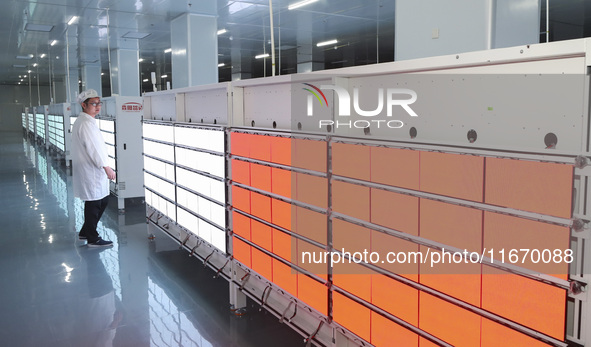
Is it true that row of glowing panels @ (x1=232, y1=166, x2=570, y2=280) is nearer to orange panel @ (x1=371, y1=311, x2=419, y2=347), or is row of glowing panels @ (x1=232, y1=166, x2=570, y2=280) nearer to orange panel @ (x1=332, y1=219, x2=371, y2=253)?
orange panel @ (x1=332, y1=219, x2=371, y2=253)

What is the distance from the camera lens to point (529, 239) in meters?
2.36

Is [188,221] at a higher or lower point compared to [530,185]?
lower

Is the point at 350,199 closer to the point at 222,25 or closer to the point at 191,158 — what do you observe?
the point at 191,158

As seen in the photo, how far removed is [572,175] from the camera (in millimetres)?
2152

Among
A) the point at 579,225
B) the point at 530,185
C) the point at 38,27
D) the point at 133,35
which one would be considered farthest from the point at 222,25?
the point at 579,225

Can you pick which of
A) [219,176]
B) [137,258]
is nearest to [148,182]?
[137,258]

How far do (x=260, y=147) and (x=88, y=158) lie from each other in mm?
4083

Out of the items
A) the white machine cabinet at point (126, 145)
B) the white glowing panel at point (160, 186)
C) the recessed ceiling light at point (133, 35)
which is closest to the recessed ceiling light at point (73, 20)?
the recessed ceiling light at point (133, 35)

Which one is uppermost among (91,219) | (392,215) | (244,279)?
(392,215)

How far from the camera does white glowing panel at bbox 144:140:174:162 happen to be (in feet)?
22.0

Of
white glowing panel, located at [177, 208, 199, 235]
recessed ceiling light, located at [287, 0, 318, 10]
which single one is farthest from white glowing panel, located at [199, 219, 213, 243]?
recessed ceiling light, located at [287, 0, 318, 10]

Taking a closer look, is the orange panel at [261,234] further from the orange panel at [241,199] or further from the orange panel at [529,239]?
the orange panel at [529,239]

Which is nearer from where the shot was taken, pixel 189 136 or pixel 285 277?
pixel 285 277

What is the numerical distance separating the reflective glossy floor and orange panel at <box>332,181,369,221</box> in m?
1.63
